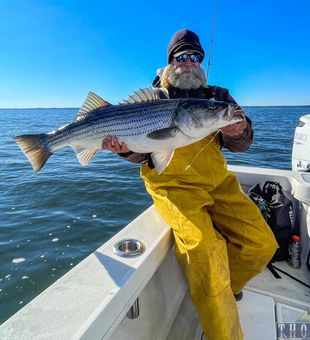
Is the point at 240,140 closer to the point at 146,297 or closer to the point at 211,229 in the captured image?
the point at 211,229

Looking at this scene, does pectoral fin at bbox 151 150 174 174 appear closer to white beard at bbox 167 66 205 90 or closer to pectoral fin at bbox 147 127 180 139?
pectoral fin at bbox 147 127 180 139

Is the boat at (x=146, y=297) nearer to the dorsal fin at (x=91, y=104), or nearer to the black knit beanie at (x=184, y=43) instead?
the dorsal fin at (x=91, y=104)

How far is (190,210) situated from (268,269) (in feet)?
5.89

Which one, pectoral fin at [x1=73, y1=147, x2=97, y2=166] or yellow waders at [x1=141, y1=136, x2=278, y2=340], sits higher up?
pectoral fin at [x1=73, y1=147, x2=97, y2=166]

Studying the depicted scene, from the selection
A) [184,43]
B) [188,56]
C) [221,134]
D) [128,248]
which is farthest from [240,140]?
[128,248]

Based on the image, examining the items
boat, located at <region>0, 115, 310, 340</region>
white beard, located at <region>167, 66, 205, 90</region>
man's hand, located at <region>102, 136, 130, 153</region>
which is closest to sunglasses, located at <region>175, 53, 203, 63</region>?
white beard, located at <region>167, 66, 205, 90</region>

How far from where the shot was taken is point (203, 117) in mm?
2828

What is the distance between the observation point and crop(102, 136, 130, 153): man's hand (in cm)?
317

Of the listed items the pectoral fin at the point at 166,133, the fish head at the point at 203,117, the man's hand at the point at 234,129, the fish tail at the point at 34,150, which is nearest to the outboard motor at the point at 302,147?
the man's hand at the point at 234,129

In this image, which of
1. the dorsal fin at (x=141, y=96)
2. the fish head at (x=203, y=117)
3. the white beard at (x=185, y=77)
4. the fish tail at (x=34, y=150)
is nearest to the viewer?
the fish head at (x=203, y=117)

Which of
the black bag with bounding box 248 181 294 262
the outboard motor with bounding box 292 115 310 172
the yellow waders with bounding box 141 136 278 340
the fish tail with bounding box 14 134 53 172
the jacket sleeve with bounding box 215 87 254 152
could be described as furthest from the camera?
the outboard motor with bounding box 292 115 310 172

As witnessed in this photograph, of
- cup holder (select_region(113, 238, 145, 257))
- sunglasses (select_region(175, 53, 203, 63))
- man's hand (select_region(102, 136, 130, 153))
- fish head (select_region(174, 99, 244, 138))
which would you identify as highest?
sunglasses (select_region(175, 53, 203, 63))

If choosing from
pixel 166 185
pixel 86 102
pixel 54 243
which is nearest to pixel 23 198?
pixel 54 243

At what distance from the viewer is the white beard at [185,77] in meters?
3.56
